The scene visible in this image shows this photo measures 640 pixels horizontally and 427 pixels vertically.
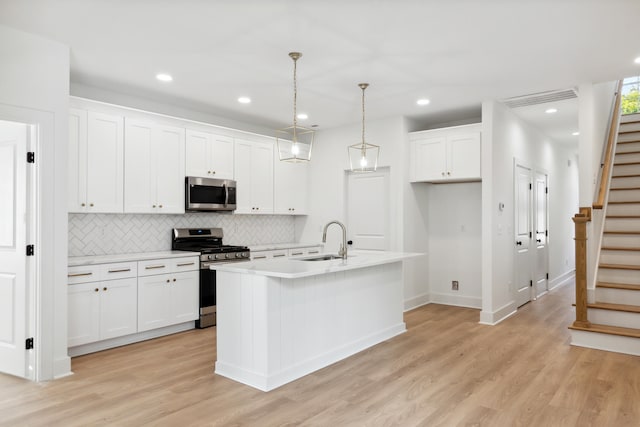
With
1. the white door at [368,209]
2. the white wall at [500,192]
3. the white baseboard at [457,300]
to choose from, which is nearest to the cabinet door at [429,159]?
the white door at [368,209]

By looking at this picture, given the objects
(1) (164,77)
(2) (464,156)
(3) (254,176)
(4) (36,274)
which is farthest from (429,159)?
(4) (36,274)

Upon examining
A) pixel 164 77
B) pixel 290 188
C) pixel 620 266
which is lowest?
pixel 620 266

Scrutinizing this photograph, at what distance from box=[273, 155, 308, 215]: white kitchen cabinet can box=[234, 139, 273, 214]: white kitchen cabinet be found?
138 millimetres

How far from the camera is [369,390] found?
323 cm

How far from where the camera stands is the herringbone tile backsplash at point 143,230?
461cm

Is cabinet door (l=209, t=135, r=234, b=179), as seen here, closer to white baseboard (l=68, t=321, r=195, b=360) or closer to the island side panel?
white baseboard (l=68, t=321, r=195, b=360)

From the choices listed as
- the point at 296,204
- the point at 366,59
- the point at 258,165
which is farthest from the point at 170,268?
the point at 366,59

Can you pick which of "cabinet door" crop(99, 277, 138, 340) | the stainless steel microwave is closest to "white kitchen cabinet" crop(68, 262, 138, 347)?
"cabinet door" crop(99, 277, 138, 340)

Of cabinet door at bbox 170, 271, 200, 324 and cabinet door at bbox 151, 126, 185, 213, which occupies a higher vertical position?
cabinet door at bbox 151, 126, 185, 213

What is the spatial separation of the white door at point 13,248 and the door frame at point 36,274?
37 millimetres

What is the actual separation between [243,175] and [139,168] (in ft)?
5.02

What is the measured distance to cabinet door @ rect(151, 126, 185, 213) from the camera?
16.4 feet

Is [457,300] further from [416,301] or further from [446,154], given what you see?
[446,154]

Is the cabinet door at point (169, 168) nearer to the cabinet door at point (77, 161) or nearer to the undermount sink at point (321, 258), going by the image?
the cabinet door at point (77, 161)
